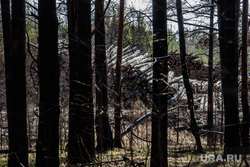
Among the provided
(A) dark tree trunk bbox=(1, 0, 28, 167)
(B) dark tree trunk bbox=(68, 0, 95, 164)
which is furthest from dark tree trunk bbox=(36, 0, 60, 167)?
(B) dark tree trunk bbox=(68, 0, 95, 164)

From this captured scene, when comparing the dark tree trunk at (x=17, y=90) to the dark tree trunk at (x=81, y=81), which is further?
the dark tree trunk at (x=81, y=81)

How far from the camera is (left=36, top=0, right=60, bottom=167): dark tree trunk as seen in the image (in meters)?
5.37

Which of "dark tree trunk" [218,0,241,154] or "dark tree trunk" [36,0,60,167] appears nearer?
"dark tree trunk" [36,0,60,167]

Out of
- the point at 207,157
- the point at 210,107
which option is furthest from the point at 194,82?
the point at 207,157

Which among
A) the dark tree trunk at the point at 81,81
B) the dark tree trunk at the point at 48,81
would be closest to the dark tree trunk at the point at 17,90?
the dark tree trunk at the point at 48,81

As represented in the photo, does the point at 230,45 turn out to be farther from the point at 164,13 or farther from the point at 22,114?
the point at 22,114

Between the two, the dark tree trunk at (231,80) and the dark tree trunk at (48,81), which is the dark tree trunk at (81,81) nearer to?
the dark tree trunk at (48,81)

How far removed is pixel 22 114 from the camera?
19.5 ft

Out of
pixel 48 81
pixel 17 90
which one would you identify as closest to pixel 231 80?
pixel 48 81

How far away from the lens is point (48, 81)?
5438mm

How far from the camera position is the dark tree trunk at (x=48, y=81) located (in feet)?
17.6

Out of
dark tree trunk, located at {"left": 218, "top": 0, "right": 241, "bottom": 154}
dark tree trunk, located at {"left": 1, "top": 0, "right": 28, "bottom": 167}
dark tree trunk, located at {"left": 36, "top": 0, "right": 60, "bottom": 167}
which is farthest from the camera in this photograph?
dark tree trunk, located at {"left": 218, "top": 0, "right": 241, "bottom": 154}

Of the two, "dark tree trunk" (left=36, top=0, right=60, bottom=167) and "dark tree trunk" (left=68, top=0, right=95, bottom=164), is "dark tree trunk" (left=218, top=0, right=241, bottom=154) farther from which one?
"dark tree trunk" (left=36, top=0, right=60, bottom=167)

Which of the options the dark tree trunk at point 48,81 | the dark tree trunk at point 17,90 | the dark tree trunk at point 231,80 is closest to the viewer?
the dark tree trunk at point 48,81
